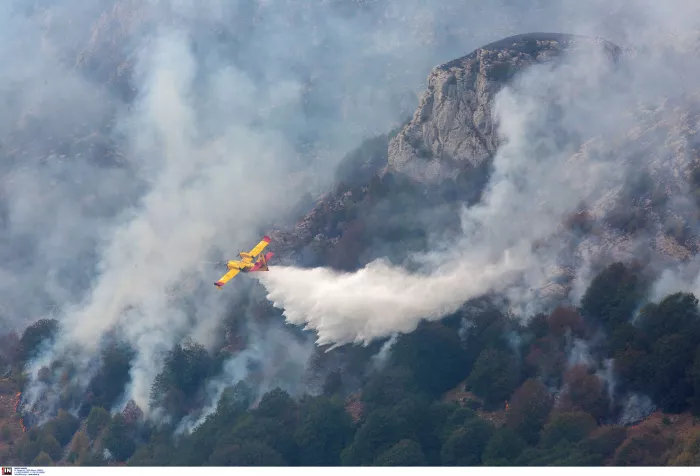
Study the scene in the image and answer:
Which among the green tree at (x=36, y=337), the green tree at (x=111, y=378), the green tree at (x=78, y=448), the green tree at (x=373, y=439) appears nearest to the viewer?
the green tree at (x=373, y=439)

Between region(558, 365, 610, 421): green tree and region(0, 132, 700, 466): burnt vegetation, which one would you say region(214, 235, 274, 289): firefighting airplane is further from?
region(558, 365, 610, 421): green tree

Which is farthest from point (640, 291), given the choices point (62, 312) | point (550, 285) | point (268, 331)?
point (62, 312)

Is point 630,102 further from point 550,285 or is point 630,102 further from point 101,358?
point 101,358

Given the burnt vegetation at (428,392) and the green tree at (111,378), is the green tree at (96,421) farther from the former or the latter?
the green tree at (111,378)

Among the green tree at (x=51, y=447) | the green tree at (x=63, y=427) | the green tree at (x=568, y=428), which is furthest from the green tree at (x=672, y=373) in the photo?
the green tree at (x=63, y=427)

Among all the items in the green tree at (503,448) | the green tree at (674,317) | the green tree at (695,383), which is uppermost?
the green tree at (674,317)

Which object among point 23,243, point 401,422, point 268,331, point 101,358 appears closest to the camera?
point 401,422
